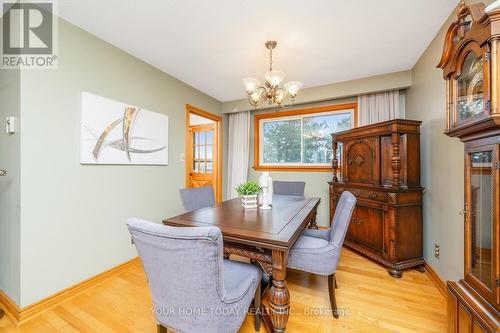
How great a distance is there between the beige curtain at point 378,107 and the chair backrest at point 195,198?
8.26 feet

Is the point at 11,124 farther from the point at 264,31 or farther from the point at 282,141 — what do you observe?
the point at 282,141

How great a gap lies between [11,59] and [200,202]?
194 cm

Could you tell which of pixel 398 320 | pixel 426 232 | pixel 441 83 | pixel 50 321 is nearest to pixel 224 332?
pixel 398 320

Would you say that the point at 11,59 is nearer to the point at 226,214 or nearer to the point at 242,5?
the point at 242,5

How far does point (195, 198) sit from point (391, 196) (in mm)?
2101

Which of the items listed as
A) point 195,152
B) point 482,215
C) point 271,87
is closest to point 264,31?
point 271,87

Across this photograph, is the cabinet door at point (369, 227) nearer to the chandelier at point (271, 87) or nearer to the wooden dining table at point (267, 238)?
the wooden dining table at point (267, 238)

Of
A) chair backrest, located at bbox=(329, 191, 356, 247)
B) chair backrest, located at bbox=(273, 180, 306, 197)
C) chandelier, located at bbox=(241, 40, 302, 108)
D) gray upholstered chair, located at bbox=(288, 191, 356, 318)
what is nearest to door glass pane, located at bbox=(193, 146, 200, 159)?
chair backrest, located at bbox=(273, 180, 306, 197)

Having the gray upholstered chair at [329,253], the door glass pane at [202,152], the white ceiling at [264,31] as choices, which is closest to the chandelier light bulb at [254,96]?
the white ceiling at [264,31]

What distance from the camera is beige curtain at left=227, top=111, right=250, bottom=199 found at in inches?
161

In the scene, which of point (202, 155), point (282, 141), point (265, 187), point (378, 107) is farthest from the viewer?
point (202, 155)

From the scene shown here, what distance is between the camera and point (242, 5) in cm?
164

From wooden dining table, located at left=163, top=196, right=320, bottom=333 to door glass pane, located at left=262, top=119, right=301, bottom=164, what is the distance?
2250 mm

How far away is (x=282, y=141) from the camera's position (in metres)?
4.01
